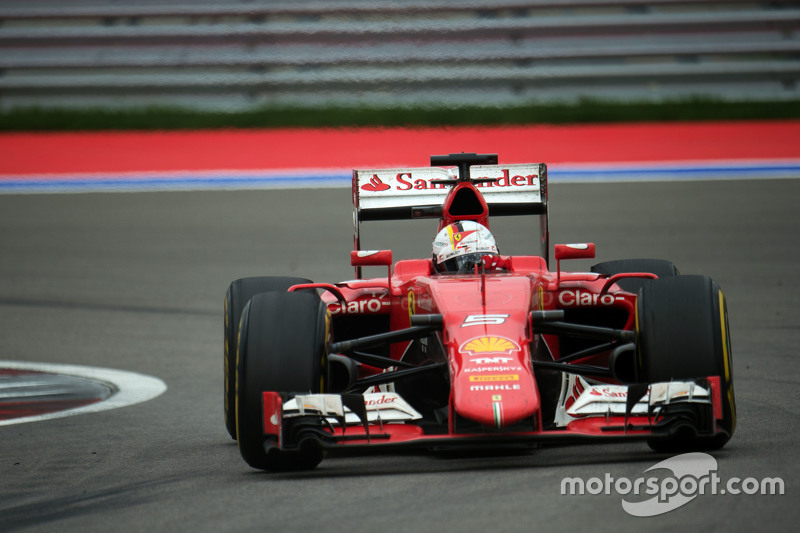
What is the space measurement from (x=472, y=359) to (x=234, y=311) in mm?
1588

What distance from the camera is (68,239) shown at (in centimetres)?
1477

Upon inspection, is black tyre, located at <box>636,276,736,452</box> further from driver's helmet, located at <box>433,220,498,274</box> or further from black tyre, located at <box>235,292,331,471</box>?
black tyre, located at <box>235,292,331,471</box>

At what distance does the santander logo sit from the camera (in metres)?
7.88

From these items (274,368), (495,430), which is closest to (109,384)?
(274,368)

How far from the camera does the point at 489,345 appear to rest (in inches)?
225

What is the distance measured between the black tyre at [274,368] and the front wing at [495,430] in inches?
3.2

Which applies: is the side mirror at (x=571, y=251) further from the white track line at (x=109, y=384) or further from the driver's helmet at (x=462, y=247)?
the white track line at (x=109, y=384)

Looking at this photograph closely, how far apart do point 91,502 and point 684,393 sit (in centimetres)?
244

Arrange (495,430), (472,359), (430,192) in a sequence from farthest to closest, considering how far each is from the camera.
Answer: (430,192) < (472,359) < (495,430)

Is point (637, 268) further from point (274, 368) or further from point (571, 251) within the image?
→ point (274, 368)

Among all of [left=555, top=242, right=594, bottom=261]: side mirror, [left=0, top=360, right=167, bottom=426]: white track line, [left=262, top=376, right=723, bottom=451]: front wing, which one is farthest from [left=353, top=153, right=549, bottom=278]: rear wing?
[left=262, top=376, right=723, bottom=451]: front wing

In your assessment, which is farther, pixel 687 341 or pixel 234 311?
pixel 234 311

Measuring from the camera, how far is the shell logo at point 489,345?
5699 mm

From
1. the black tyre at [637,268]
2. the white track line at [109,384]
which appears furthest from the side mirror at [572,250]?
the white track line at [109,384]
